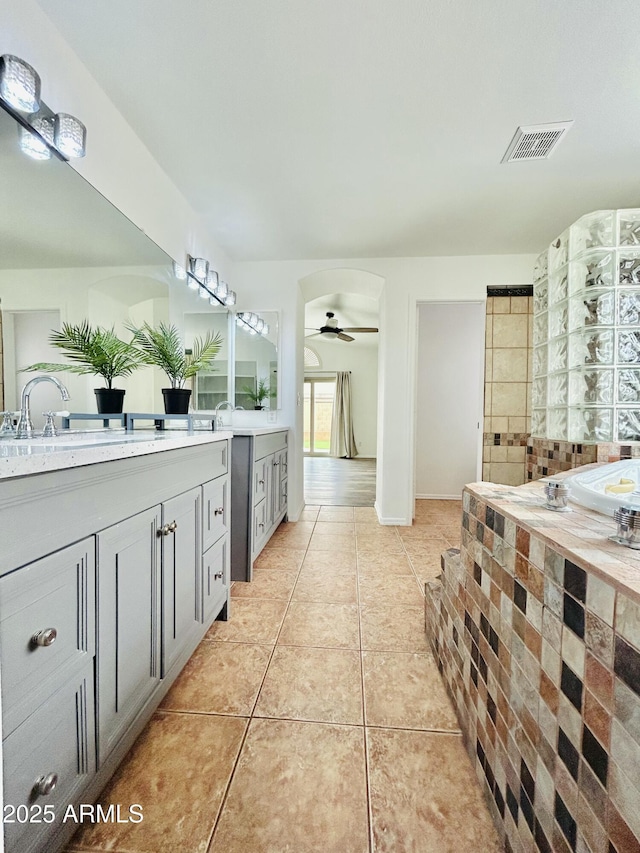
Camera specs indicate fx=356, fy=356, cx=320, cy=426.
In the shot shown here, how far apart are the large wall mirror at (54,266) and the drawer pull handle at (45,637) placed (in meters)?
0.78

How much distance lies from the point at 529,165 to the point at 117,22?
1970 millimetres

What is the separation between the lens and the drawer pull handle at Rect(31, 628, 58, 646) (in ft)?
2.11

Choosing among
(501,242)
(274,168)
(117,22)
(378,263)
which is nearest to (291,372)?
(378,263)

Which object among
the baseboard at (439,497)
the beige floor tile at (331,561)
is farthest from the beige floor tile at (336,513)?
the baseboard at (439,497)

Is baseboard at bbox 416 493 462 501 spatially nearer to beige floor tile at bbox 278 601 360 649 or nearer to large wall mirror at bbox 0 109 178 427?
beige floor tile at bbox 278 601 360 649

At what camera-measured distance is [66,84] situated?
51.9 inches

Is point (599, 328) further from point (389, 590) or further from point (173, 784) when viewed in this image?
point (173, 784)

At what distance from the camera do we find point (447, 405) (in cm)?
444

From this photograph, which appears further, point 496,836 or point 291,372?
point 291,372

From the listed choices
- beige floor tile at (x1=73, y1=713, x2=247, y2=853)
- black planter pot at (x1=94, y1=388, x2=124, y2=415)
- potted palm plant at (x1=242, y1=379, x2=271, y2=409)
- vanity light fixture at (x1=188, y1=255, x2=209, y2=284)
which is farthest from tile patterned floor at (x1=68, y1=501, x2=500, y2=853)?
vanity light fixture at (x1=188, y1=255, x2=209, y2=284)

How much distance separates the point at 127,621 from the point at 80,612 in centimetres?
19

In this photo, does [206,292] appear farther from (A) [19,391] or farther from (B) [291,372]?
(A) [19,391]

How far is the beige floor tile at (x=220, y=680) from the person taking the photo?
1.18 m

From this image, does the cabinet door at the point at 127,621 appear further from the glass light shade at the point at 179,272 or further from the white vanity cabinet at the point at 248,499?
the glass light shade at the point at 179,272
